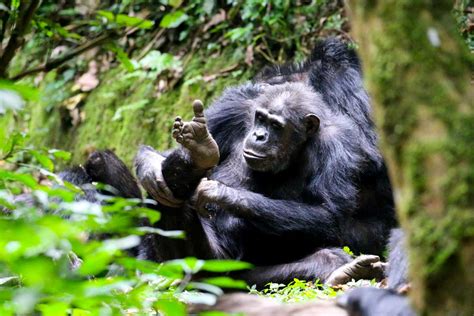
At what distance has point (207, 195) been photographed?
19.3 ft

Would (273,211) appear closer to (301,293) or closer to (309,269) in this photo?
(309,269)

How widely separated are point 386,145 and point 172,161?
3.85 metres

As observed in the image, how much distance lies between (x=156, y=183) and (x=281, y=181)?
41.7 inches

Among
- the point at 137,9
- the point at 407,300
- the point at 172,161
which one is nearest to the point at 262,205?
the point at 172,161

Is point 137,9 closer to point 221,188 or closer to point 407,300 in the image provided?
point 221,188

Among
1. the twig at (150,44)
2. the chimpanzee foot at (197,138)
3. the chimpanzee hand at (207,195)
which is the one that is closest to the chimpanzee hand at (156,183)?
the chimpanzee hand at (207,195)

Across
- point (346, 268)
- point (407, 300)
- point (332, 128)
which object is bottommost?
point (346, 268)

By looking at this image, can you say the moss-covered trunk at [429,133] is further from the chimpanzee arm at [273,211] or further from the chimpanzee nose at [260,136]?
the chimpanzee nose at [260,136]

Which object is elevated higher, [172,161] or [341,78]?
[341,78]

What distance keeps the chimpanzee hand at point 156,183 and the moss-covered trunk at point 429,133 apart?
3.88 metres

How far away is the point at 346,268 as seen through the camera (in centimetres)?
554

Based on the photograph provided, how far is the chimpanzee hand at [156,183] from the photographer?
588cm

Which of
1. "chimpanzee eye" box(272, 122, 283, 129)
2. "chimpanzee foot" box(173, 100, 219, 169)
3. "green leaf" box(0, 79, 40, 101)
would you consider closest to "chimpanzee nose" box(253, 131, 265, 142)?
"chimpanzee eye" box(272, 122, 283, 129)

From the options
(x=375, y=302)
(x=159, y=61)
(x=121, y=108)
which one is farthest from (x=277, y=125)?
(x=121, y=108)
